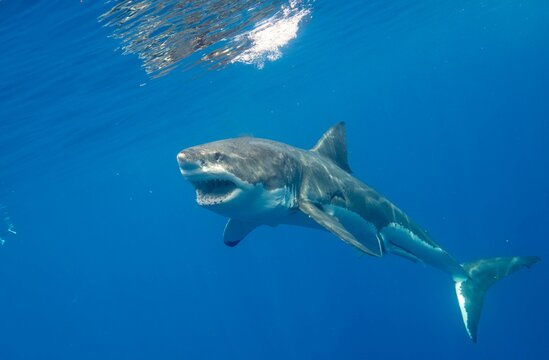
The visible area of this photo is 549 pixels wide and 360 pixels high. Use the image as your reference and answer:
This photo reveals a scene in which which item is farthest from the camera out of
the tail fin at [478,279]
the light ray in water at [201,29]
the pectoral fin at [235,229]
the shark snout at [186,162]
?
the light ray in water at [201,29]

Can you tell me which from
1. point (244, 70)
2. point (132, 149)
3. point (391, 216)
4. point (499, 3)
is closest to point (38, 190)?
point (132, 149)

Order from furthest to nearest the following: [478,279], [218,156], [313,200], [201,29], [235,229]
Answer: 1. [201,29]
2. [478,279]
3. [235,229]
4. [313,200]
5. [218,156]

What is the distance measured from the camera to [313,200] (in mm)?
6332

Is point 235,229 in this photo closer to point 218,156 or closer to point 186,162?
point 218,156

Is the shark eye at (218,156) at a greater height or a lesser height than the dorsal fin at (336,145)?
greater

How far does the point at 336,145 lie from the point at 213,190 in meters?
3.76

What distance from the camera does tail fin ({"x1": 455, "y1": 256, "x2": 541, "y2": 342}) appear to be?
30.4 ft

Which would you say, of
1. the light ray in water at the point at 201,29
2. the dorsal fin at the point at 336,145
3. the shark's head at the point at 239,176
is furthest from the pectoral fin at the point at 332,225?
the light ray in water at the point at 201,29

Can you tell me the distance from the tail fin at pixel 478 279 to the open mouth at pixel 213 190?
670cm

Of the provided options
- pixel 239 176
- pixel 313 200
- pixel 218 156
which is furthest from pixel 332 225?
pixel 218 156

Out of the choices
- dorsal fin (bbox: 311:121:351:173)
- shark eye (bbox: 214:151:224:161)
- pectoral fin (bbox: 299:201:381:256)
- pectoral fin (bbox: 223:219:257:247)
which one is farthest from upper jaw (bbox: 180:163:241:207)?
dorsal fin (bbox: 311:121:351:173)

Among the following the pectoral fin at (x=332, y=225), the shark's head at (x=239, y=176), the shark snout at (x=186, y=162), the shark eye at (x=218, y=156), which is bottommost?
the pectoral fin at (x=332, y=225)

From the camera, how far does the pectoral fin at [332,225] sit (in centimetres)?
493

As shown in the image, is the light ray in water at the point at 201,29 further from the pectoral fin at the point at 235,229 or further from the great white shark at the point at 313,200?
the great white shark at the point at 313,200
